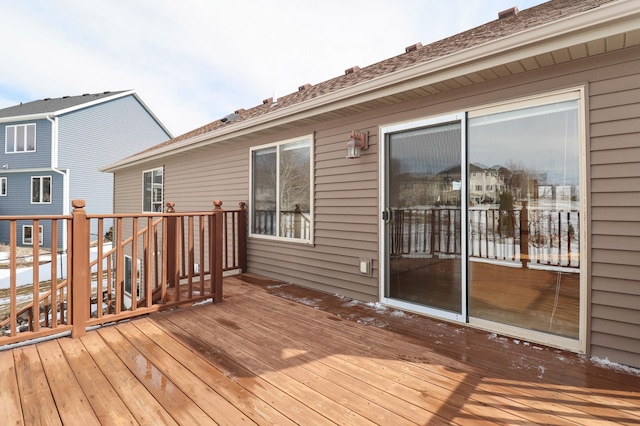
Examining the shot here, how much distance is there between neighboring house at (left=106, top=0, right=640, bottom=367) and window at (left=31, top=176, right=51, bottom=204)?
588 inches

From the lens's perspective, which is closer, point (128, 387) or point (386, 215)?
point (128, 387)

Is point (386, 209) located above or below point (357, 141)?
below

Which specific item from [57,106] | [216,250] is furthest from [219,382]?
[57,106]

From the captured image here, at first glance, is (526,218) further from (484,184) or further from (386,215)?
(386,215)

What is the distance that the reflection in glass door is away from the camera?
2.97 metres

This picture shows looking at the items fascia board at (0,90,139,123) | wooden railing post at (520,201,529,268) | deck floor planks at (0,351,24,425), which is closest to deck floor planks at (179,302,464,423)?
deck floor planks at (0,351,24,425)

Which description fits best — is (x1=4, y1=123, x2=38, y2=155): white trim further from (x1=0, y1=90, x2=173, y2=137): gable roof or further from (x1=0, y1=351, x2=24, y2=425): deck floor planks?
(x1=0, y1=351, x2=24, y2=425): deck floor planks

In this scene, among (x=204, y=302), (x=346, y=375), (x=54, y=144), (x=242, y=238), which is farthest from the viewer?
(x=54, y=144)

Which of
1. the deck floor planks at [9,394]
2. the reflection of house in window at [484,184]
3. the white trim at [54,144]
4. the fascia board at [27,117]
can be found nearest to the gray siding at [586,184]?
the reflection of house in window at [484,184]

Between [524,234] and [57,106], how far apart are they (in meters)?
18.6

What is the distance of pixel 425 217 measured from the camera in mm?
3188

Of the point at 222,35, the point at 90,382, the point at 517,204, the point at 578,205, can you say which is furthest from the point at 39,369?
the point at 222,35

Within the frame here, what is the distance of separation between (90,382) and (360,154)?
3006 mm

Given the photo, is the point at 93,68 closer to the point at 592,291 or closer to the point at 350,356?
the point at 350,356
